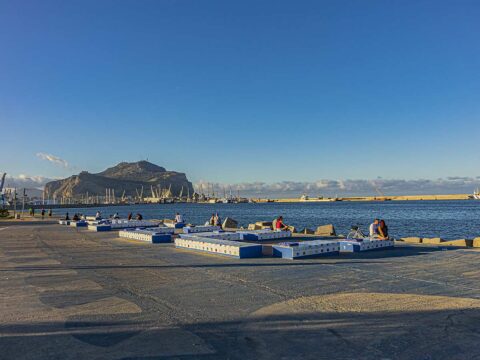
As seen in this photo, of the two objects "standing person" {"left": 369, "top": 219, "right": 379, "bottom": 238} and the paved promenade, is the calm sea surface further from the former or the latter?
the paved promenade

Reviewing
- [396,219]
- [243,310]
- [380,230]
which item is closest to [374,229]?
[380,230]

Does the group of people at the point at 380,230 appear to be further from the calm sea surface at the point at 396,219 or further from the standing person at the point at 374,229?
the calm sea surface at the point at 396,219

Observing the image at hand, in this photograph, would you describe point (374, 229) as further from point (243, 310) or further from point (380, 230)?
point (243, 310)

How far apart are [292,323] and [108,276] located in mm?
6998

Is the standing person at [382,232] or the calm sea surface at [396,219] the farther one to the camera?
the calm sea surface at [396,219]

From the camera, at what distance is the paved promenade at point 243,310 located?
19.9ft

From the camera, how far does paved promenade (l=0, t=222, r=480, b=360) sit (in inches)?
238

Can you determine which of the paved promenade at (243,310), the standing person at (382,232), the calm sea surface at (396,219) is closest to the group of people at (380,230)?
the standing person at (382,232)

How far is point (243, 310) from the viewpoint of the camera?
26.9 feet

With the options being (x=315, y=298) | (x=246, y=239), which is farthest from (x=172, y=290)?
(x=246, y=239)

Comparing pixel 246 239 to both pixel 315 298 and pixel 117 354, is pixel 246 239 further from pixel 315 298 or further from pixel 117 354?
pixel 117 354

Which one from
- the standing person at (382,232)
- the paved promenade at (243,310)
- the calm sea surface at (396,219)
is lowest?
the calm sea surface at (396,219)

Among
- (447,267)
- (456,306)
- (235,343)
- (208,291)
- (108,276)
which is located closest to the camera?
(235,343)

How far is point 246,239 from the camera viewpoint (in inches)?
906
